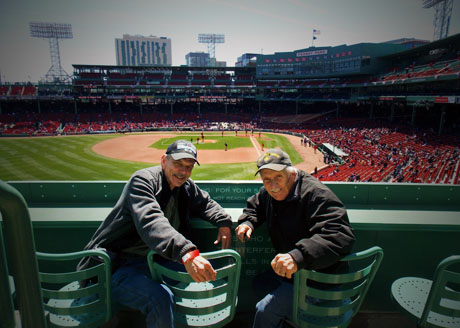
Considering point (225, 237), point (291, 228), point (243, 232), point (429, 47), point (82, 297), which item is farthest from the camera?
point (429, 47)

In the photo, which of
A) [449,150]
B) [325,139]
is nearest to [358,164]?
[449,150]

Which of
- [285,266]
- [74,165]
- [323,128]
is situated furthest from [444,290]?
[323,128]

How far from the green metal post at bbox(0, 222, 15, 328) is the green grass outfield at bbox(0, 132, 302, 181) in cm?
2048

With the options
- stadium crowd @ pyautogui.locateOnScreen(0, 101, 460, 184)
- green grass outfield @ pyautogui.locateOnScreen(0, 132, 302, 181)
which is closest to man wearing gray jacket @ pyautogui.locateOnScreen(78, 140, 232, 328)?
stadium crowd @ pyautogui.locateOnScreen(0, 101, 460, 184)

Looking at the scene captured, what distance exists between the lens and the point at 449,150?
24281 millimetres

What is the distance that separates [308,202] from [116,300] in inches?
78.9

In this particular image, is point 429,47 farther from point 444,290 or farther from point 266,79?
point 444,290

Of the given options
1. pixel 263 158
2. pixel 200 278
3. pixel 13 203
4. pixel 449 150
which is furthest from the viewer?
pixel 449 150

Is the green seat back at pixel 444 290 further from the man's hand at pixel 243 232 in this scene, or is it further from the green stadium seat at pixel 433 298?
the man's hand at pixel 243 232

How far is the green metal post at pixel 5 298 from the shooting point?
3.30ft

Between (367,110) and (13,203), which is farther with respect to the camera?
(367,110)

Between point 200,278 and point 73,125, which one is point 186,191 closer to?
point 200,278

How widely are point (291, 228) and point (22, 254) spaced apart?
2.22m

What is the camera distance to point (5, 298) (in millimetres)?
1036
